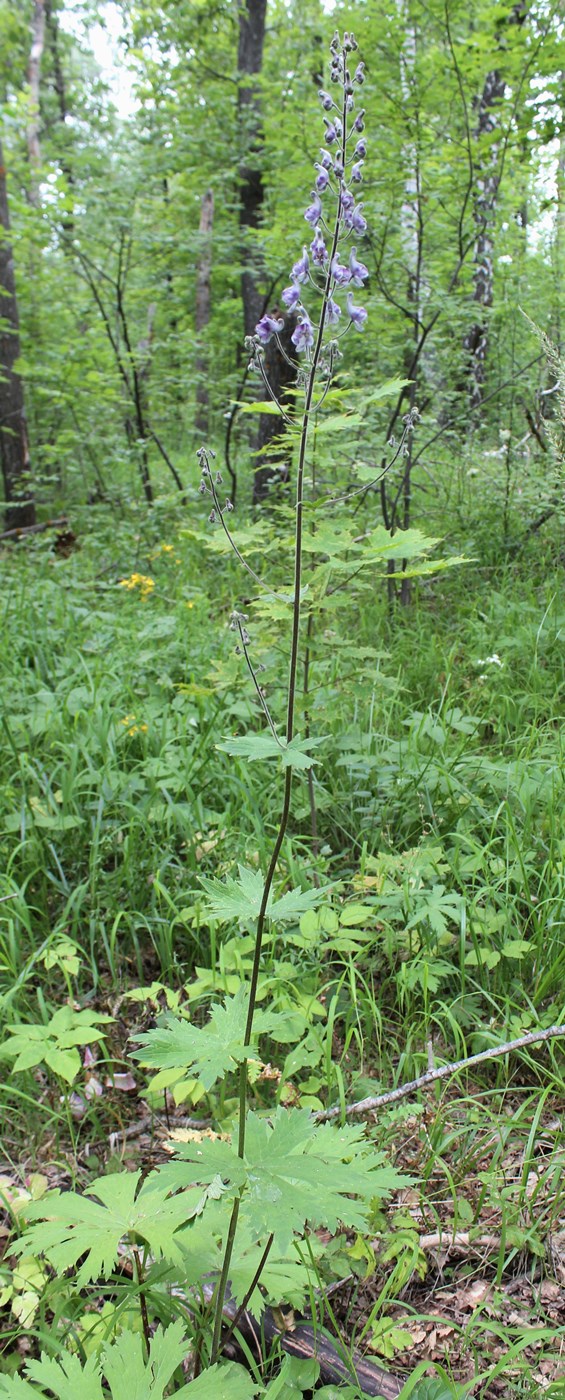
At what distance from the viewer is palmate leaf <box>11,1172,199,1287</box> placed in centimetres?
114

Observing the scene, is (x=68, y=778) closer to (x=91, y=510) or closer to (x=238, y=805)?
(x=238, y=805)

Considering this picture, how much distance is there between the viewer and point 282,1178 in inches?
38.6

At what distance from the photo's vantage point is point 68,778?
8.88ft

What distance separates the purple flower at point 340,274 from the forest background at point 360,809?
34cm

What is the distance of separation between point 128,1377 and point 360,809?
66.6 inches

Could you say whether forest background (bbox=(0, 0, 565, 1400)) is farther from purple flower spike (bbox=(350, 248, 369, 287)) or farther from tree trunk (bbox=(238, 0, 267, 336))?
tree trunk (bbox=(238, 0, 267, 336))

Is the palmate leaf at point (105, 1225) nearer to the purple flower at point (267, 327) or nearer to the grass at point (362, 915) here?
the grass at point (362, 915)

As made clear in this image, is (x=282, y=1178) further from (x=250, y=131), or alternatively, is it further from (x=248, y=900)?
(x=250, y=131)

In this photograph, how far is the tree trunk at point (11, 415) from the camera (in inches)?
293

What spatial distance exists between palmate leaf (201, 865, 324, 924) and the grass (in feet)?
1.14

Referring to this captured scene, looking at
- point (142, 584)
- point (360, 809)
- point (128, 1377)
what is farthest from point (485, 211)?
point (128, 1377)

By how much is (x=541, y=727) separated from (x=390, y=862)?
101 centimetres

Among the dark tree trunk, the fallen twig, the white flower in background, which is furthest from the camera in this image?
the dark tree trunk

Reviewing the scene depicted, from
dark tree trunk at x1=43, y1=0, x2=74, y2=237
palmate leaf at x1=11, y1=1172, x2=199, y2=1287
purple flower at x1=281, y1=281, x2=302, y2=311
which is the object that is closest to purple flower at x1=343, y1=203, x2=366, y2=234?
purple flower at x1=281, y1=281, x2=302, y2=311
